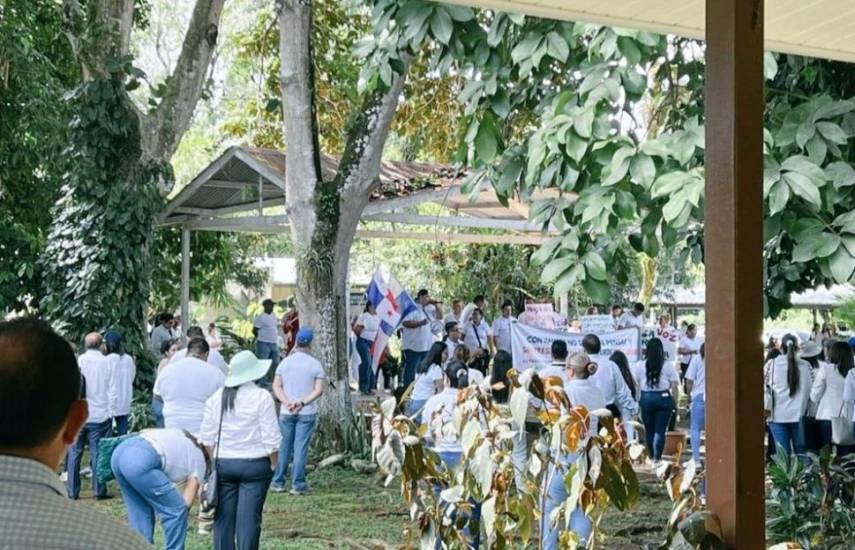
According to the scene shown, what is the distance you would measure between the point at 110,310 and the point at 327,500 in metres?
6.06

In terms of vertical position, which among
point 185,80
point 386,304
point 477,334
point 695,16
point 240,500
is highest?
point 185,80

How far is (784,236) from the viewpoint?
4.73 m

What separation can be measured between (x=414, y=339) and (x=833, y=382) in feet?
25.9

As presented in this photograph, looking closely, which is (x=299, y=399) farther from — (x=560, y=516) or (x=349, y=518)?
(x=560, y=516)

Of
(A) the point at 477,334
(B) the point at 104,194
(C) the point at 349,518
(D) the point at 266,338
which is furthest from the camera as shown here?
(A) the point at 477,334

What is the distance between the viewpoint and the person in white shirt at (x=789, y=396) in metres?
10.7

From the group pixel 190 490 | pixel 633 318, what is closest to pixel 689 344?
pixel 633 318

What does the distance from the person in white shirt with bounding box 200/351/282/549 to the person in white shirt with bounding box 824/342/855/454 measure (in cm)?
586

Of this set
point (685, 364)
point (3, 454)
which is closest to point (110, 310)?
point (685, 364)

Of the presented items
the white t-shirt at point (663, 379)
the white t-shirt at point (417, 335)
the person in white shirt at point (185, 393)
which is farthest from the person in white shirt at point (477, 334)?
the person in white shirt at point (185, 393)

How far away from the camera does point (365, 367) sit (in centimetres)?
1814

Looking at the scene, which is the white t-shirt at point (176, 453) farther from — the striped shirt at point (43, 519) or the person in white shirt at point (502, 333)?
the person in white shirt at point (502, 333)

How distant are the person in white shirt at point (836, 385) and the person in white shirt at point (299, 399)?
4.94 metres

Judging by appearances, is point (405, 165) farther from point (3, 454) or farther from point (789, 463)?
point (3, 454)
